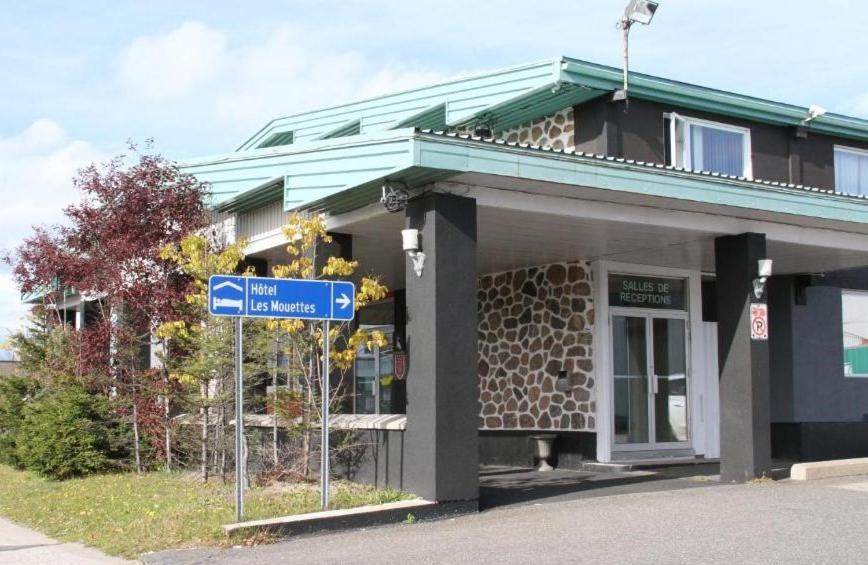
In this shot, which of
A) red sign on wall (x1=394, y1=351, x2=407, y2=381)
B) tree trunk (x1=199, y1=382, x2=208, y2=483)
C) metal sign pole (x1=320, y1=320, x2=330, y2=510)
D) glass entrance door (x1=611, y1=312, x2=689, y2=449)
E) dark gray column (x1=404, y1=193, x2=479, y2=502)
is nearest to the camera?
metal sign pole (x1=320, y1=320, x2=330, y2=510)

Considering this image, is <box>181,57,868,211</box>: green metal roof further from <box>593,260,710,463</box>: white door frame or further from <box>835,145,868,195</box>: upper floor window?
<box>593,260,710,463</box>: white door frame

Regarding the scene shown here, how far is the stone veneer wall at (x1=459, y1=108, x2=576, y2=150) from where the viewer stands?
15.1 m

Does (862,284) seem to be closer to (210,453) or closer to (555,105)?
(555,105)

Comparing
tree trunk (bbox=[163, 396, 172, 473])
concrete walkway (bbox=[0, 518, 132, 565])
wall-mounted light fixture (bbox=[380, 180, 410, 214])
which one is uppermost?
wall-mounted light fixture (bbox=[380, 180, 410, 214])

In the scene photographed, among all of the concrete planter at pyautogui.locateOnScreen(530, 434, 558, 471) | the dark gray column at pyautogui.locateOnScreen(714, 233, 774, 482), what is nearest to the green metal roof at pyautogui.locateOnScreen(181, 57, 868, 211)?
the dark gray column at pyautogui.locateOnScreen(714, 233, 774, 482)

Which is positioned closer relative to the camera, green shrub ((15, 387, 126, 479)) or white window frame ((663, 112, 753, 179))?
green shrub ((15, 387, 126, 479))

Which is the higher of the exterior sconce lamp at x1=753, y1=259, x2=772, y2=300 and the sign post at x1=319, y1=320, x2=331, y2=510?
the exterior sconce lamp at x1=753, y1=259, x2=772, y2=300

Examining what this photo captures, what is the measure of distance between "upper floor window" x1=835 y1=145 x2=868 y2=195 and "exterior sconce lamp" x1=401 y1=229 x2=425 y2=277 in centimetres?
1022

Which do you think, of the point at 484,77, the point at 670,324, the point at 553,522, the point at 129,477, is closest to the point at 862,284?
the point at 670,324

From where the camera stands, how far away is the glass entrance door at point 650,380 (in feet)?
50.4

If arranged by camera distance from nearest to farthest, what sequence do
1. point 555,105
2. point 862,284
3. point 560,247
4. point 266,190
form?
point 266,190 → point 560,247 → point 555,105 → point 862,284

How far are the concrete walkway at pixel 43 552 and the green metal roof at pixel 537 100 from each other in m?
6.86

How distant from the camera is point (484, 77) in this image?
51.0 ft

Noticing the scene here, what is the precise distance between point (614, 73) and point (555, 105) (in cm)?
108
